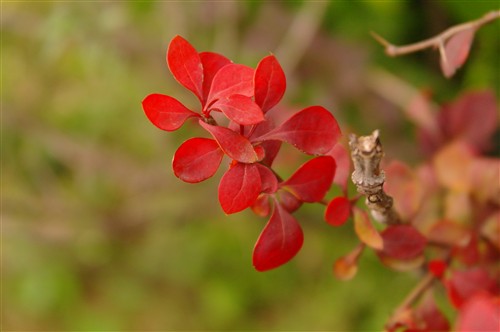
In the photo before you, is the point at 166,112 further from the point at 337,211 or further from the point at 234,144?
the point at 337,211

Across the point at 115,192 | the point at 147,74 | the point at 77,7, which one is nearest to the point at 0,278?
the point at 115,192

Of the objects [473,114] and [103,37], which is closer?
[473,114]

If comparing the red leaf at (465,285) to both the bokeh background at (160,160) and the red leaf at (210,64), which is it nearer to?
the red leaf at (210,64)

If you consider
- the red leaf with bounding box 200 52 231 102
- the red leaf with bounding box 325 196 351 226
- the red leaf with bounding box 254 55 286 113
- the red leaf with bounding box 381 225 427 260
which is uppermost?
the red leaf with bounding box 200 52 231 102

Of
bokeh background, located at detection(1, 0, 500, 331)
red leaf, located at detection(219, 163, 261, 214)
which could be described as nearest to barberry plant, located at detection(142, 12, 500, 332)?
red leaf, located at detection(219, 163, 261, 214)

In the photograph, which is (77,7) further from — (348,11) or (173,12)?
(348,11)

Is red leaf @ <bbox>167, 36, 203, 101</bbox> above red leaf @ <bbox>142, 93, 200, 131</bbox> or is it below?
above

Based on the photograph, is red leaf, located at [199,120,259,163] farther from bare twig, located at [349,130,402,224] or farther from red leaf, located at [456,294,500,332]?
red leaf, located at [456,294,500,332]
